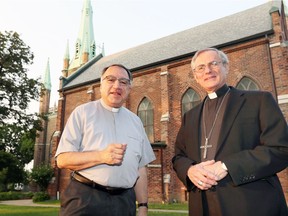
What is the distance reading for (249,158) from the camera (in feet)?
7.02

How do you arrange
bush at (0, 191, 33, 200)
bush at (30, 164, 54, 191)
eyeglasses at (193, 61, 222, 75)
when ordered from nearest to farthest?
eyeglasses at (193, 61, 222, 75)
bush at (30, 164, 54, 191)
bush at (0, 191, 33, 200)

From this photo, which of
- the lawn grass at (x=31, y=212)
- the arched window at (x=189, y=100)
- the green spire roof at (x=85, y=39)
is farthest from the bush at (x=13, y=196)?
the arched window at (x=189, y=100)

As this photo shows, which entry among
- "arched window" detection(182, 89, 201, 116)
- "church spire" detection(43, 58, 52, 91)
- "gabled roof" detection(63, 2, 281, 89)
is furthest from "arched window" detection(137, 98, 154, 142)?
"church spire" detection(43, 58, 52, 91)

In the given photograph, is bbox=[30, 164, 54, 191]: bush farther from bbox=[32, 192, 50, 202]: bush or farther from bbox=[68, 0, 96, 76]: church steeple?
bbox=[68, 0, 96, 76]: church steeple

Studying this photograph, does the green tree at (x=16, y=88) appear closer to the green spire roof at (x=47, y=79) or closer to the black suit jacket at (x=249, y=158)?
the black suit jacket at (x=249, y=158)

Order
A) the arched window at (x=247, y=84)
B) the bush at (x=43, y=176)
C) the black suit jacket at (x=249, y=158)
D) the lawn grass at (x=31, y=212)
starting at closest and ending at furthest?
the black suit jacket at (x=249, y=158)
the lawn grass at (x=31, y=212)
the arched window at (x=247, y=84)
the bush at (x=43, y=176)

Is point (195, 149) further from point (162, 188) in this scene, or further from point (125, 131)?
point (162, 188)

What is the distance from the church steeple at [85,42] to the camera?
125ft

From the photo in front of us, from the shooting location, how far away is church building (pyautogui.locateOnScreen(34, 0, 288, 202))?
1502cm

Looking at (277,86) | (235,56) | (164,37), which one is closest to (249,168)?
(277,86)

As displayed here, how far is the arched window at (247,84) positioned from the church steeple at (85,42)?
26.1 metres

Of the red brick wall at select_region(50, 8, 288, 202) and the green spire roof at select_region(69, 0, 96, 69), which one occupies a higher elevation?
the green spire roof at select_region(69, 0, 96, 69)

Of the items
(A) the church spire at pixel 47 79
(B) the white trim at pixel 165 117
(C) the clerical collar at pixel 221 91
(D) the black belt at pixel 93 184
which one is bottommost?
(D) the black belt at pixel 93 184

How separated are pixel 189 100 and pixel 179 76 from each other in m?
1.90
